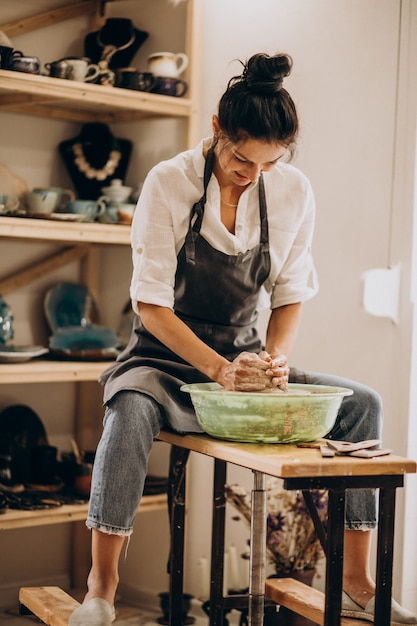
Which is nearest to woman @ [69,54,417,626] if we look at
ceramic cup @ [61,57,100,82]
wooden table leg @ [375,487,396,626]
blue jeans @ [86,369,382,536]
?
blue jeans @ [86,369,382,536]

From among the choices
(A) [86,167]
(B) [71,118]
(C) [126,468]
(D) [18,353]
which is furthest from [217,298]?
(B) [71,118]

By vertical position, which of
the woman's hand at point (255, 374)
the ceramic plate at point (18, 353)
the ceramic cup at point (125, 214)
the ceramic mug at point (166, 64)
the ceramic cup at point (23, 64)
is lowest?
the ceramic plate at point (18, 353)

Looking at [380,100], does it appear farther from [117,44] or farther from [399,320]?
[117,44]

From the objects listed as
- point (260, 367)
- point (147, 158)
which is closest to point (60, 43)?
point (147, 158)

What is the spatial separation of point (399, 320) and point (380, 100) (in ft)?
2.24

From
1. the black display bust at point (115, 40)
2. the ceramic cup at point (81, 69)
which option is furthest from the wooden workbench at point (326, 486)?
the black display bust at point (115, 40)

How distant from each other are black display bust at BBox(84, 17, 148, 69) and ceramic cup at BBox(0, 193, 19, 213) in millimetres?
652

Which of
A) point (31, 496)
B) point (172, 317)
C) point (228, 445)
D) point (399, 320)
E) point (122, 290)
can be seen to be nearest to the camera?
point (228, 445)

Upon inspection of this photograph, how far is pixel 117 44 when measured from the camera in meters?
3.42

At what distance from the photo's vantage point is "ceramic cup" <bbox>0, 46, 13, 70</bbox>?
299cm

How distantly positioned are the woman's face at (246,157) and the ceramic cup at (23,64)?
3.37ft

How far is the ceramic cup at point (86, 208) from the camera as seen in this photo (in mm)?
3225

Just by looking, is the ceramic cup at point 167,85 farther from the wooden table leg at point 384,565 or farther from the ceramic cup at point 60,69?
the wooden table leg at point 384,565

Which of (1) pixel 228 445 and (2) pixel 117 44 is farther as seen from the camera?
(2) pixel 117 44
